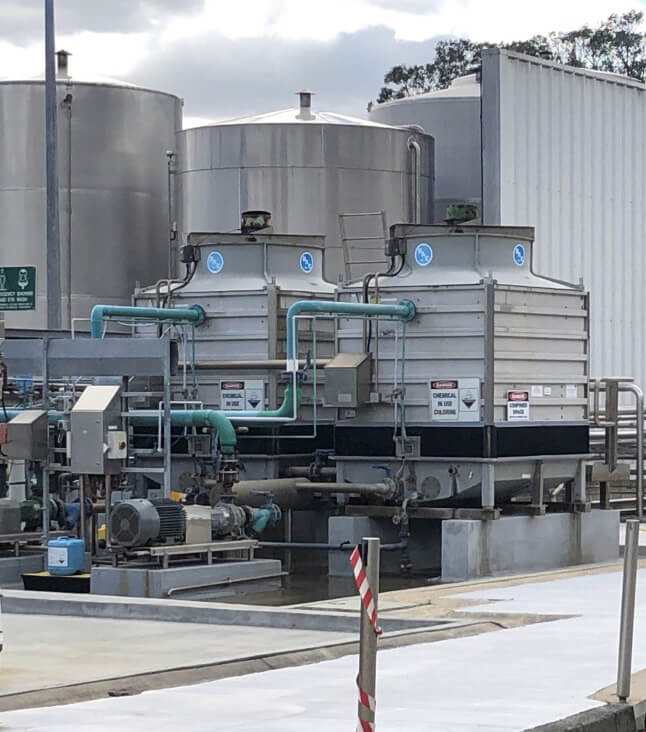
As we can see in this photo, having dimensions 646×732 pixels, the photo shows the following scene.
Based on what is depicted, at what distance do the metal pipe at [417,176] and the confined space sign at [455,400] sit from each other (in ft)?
25.2

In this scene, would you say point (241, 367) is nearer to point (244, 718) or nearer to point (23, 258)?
point (23, 258)

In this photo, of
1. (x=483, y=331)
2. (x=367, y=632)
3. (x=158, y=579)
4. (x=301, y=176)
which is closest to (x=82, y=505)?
(x=158, y=579)

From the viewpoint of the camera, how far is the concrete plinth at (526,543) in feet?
60.1

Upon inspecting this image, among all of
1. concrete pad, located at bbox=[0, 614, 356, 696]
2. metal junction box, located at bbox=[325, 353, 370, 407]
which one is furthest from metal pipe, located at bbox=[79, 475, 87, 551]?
metal junction box, located at bbox=[325, 353, 370, 407]

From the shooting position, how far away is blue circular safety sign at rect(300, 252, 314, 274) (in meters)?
21.6

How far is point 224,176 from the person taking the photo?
25328 millimetres

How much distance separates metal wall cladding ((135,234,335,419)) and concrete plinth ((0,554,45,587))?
12.3 ft

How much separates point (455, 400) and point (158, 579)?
433 cm

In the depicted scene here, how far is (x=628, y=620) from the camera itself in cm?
980

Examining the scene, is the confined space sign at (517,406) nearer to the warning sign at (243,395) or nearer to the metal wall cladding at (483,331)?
the metal wall cladding at (483,331)

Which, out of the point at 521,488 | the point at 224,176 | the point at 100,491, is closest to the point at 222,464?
the point at 100,491

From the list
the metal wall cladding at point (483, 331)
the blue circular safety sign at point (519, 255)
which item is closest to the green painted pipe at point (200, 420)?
the metal wall cladding at point (483, 331)

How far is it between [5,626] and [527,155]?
13.8m

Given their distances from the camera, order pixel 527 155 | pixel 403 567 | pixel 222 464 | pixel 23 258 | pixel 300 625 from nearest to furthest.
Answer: pixel 300 625
pixel 222 464
pixel 403 567
pixel 527 155
pixel 23 258
